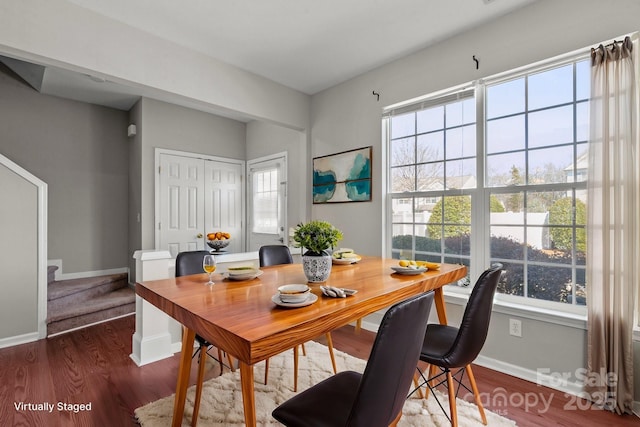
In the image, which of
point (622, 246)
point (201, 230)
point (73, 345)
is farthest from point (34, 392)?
point (622, 246)

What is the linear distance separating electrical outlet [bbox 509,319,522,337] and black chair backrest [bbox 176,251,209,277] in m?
2.38

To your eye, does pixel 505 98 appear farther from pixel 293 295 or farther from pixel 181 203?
pixel 181 203

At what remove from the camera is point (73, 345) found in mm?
3021

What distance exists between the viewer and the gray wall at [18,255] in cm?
301

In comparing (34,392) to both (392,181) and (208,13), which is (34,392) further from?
(392,181)

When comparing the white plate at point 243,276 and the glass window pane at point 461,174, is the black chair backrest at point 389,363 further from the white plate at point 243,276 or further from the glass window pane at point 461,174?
the glass window pane at point 461,174

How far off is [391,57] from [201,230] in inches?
141

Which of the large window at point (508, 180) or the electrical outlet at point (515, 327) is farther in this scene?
the electrical outlet at point (515, 327)

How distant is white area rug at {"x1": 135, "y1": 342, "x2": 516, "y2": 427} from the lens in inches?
70.8

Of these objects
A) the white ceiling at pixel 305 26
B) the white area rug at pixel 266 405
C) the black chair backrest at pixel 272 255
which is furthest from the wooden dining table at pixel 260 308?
the white ceiling at pixel 305 26

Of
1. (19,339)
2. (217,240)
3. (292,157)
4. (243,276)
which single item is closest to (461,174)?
(243,276)

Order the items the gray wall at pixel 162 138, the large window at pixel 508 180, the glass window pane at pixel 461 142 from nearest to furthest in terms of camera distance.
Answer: the large window at pixel 508 180, the glass window pane at pixel 461 142, the gray wall at pixel 162 138

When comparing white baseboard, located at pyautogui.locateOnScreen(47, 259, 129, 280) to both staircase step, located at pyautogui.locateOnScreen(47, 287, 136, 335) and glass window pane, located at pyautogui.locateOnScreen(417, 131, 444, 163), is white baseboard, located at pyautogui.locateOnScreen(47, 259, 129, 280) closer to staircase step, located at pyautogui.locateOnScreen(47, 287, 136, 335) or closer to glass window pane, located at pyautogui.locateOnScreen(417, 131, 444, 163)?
staircase step, located at pyautogui.locateOnScreen(47, 287, 136, 335)

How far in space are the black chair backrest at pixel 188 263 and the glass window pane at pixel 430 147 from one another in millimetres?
2210
